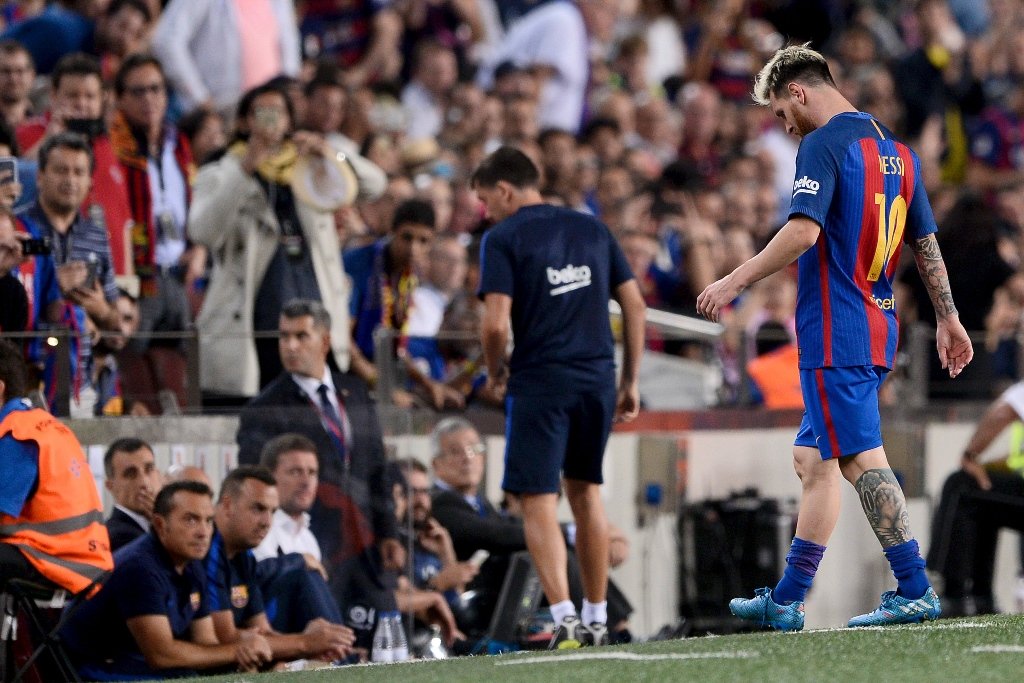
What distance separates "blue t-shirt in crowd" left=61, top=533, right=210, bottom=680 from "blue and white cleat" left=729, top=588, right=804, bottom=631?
8.04 feet

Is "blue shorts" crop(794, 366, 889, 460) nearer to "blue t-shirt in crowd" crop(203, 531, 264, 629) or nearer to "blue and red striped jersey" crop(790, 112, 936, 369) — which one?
"blue and red striped jersey" crop(790, 112, 936, 369)

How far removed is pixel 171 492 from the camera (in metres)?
8.26

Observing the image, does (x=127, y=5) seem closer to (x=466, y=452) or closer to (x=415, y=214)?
(x=415, y=214)

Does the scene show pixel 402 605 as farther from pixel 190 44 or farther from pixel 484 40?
pixel 484 40

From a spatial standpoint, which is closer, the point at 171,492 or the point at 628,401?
the point at 171,492

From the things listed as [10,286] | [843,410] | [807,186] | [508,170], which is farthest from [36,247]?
[843,410]

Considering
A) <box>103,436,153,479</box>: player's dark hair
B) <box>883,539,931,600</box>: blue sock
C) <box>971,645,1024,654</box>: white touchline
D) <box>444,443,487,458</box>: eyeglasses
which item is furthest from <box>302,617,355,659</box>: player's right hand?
<box>971,645,1024,654</box>: white touchline

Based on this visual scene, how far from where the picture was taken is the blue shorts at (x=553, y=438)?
8.22m

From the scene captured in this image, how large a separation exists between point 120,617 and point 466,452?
240cm

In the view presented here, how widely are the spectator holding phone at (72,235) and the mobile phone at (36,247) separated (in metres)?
0.04

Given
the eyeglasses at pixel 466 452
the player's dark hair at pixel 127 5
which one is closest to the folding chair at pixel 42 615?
the eyeglasses at pixel 466 452

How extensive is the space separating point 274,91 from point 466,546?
2.60 m

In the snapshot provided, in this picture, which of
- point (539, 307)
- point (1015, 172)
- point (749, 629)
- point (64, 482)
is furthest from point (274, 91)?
point (1015, 172)

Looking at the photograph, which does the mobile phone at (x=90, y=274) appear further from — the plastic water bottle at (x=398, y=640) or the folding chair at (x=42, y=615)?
the plastic water bottle at (x=398, y=640)
